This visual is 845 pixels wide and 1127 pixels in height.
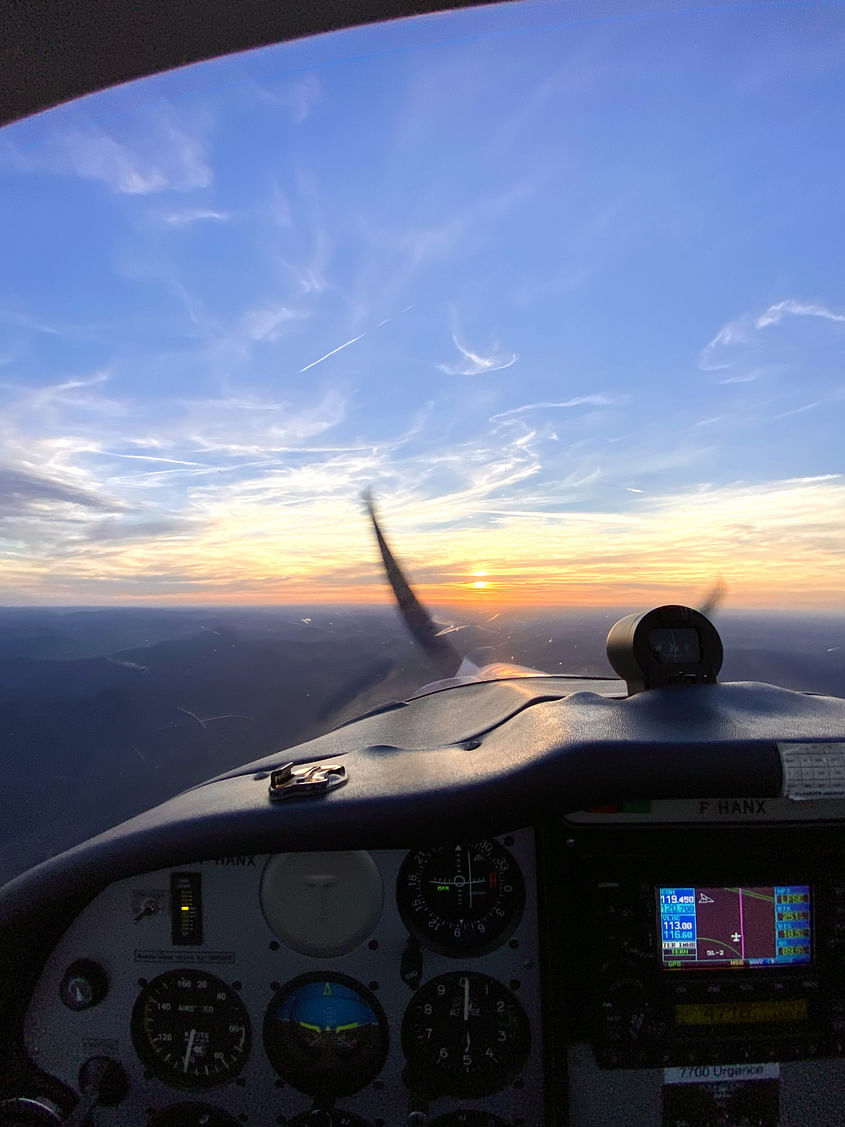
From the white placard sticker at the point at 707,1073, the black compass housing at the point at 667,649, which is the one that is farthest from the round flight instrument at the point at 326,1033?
the black compass housing at the point at 667,649

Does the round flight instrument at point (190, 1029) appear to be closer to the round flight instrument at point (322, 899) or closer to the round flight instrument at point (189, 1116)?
the round flight instrument at point (189, 1116)

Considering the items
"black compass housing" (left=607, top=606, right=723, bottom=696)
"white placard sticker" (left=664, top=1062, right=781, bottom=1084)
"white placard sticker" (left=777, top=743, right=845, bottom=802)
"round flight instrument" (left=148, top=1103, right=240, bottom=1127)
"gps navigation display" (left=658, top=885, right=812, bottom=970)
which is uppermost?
"black compass housing" (left=607, top=606, right=723, bottom=696)

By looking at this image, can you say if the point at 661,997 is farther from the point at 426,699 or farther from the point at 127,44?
the point at 127,44

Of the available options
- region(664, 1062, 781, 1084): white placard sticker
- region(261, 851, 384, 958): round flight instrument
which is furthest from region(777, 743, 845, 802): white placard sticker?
region(261, 851, 384, 958): round flight instrument

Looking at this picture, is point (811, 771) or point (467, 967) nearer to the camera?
point (811, 771)

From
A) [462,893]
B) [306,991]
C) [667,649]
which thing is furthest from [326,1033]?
[667,649]

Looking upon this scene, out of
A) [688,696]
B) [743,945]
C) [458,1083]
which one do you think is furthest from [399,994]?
[688,696]

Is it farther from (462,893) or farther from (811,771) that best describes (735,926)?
(462,893)

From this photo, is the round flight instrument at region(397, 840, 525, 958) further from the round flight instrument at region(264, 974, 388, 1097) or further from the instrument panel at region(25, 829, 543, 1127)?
the round flight instrument at region(264, 974, 388, 1097)
